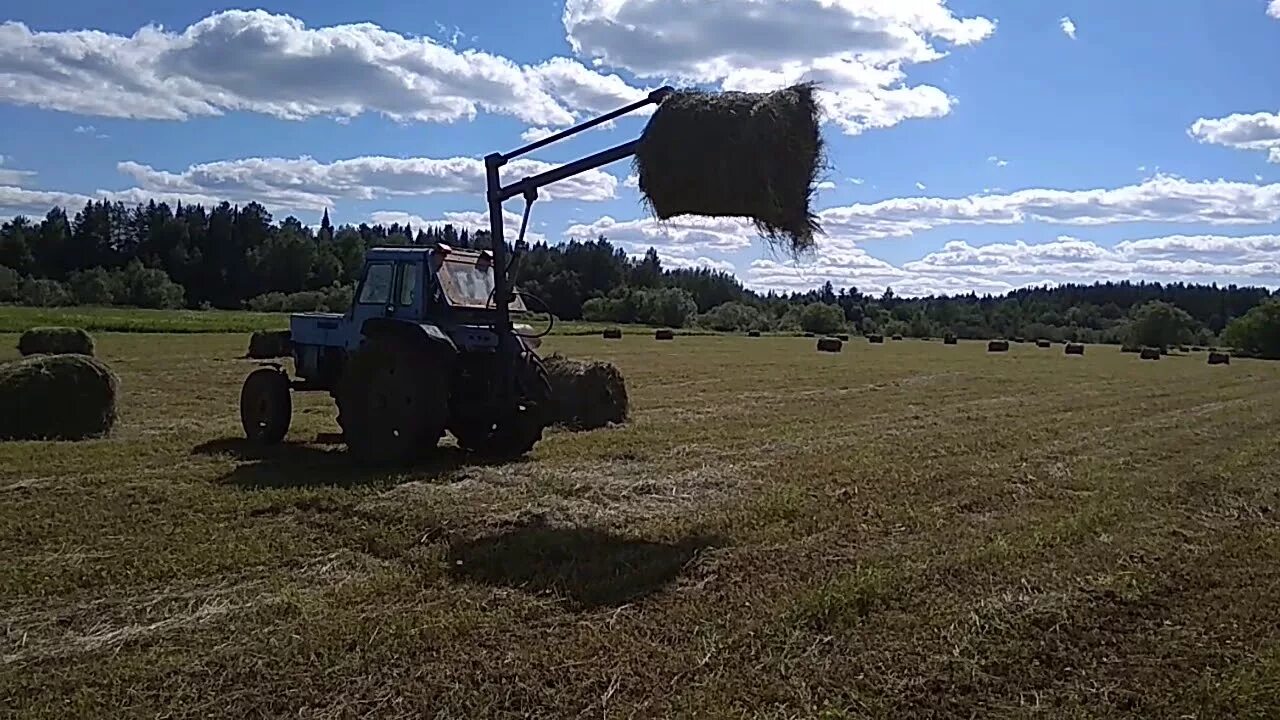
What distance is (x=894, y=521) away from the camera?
8.75 m

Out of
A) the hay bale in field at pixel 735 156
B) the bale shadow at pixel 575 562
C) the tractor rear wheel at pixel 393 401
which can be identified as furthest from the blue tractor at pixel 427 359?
the bale shadow at pixel 575 562

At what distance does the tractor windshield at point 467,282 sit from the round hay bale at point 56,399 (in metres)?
4.80

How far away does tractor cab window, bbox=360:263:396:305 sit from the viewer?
12.1 m

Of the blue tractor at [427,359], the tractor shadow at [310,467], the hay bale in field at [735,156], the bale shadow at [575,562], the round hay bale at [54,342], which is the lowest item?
the tractor shadow at [310,467]

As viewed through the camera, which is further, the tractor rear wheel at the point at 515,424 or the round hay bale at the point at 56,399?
the round hay bale at the point at 56,399

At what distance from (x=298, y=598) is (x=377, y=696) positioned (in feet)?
5.26

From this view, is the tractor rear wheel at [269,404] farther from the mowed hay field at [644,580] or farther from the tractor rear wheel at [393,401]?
the tractor rear wheel at [393,401]

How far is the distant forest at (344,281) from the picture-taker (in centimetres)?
7319

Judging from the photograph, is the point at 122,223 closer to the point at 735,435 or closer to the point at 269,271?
the point at 269,271

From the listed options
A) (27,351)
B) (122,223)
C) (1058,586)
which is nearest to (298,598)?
(1058,586)

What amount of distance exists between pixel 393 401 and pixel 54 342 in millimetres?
18688

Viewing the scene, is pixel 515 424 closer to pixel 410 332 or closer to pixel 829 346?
pixel 410 332

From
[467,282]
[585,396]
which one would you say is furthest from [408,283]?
[585,396]

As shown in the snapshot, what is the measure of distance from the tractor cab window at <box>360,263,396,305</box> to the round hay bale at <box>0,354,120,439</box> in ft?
12.4
